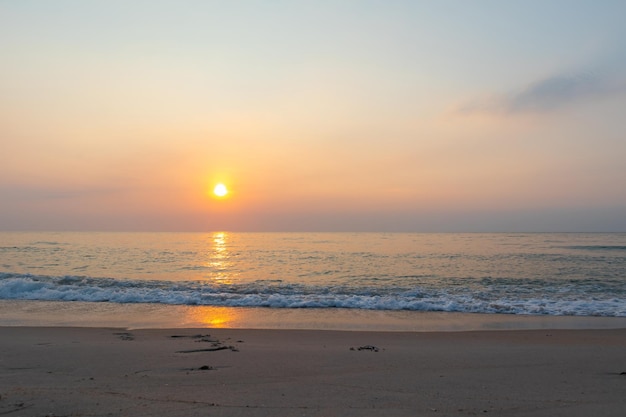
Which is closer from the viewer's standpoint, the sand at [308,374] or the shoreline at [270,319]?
the sand at [308,374]

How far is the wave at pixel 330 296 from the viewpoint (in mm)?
16500

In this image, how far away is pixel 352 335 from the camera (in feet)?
36.6

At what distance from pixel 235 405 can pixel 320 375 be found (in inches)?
79.7

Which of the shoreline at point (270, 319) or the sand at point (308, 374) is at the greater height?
the sand at point (308, 374)

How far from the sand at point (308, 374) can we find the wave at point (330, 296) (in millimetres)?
5253

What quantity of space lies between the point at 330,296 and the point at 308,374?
38.5 feet

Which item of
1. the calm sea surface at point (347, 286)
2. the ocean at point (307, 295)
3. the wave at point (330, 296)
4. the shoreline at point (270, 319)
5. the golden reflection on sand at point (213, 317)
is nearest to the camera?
the shoreline at point (270, 319)

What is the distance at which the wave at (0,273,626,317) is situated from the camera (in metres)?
16.5

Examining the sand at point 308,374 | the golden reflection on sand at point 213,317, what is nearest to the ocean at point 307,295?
the golden reflection on sand at point 213,317

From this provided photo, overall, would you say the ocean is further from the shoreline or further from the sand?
the sand

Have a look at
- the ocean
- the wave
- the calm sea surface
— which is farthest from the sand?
the calm sea surface

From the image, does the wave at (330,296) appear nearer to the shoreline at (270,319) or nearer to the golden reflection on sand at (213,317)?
the shoreline at (270,319)

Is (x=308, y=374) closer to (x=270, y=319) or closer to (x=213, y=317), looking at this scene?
(x=270, y=319)

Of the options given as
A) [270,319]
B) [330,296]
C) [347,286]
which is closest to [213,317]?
[270,319]
